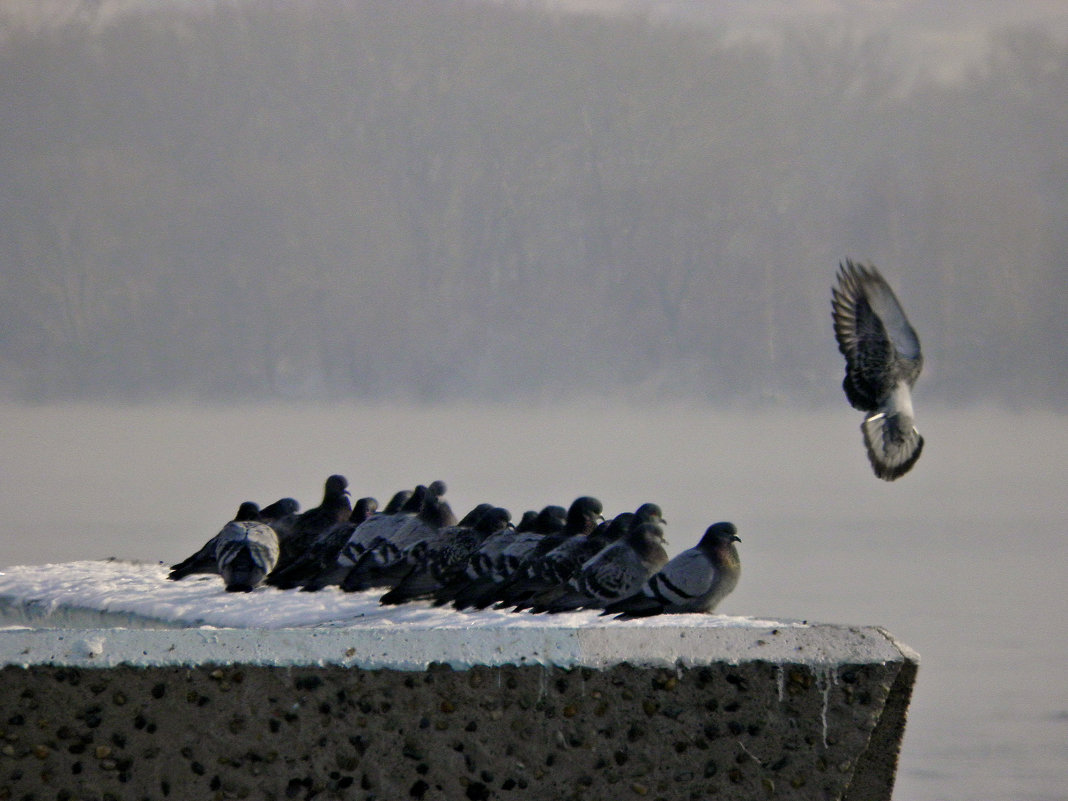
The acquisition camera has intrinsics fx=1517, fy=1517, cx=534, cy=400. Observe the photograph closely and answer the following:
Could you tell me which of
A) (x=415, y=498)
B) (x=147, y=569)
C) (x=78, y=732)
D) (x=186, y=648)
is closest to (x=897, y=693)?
(x=186, y=648)

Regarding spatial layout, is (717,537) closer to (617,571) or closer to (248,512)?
(617,571)

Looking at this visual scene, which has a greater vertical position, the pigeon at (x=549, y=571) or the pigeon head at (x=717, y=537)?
the pigeon head at (x=717, y=537)

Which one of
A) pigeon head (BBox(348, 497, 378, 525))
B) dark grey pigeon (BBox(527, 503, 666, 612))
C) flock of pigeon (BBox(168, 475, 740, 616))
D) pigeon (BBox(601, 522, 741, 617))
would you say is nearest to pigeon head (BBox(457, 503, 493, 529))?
flock of pigeon (BBox(168, 475, 740, 616))

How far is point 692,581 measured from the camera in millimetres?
7105

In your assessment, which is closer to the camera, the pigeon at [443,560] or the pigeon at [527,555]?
the pigeon at [527,555]

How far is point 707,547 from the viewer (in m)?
7.21

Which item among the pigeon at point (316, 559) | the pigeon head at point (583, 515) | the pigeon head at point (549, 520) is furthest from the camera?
the pigeon at point (316, 559)

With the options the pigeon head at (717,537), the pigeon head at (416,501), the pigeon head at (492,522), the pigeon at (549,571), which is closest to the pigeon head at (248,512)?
the pigeon head at (416,501)

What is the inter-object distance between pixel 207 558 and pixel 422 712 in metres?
4.95

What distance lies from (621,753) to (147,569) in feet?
22.8

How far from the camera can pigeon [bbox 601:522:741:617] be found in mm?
7125

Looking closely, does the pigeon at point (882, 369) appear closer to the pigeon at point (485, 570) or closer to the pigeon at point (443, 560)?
the pigeon at point (485, 570)

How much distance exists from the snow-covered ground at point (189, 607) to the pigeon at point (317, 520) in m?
0.50

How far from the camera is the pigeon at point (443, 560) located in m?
8.35
